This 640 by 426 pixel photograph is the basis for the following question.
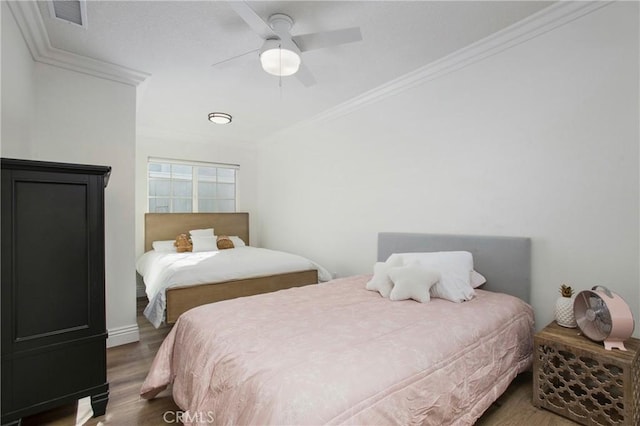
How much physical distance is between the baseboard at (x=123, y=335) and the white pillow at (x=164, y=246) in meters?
1.49

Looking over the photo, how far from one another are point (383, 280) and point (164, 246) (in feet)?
11.0

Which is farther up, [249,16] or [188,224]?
[249,16]

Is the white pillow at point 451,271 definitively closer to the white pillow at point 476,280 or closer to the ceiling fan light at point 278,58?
the white pillow at point 476,280

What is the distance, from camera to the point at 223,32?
7.10 feet

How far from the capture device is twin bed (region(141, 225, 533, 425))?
104 cm

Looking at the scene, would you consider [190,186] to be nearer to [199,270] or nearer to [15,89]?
[199,270]

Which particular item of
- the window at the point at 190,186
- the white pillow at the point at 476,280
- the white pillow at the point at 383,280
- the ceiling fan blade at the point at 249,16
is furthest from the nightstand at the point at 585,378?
the window at the point at 190,186

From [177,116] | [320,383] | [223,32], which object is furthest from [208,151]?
[320,383]

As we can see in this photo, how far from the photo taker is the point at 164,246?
4.25 m

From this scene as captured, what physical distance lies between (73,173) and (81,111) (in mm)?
1426

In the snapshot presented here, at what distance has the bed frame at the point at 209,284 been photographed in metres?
2.84

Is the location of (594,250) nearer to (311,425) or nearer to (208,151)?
(311,425)

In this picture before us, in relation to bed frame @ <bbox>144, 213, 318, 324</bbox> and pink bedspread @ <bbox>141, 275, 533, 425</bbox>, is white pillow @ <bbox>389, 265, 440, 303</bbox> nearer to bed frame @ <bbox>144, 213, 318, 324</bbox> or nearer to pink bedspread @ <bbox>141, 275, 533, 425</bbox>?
pink bedspread @ <bbox>141, 275, 533, 425</bbox>

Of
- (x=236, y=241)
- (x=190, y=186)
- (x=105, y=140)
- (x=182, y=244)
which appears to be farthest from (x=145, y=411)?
(x=190, y=186)
